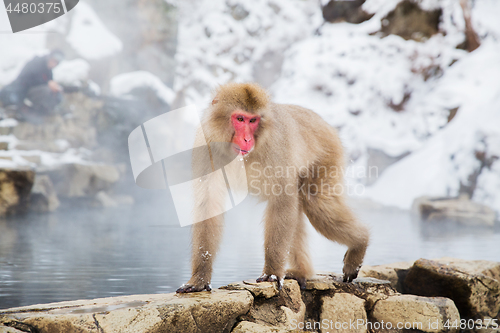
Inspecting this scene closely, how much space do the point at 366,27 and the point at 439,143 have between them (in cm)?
595

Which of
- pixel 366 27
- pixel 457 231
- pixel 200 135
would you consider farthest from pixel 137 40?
pixel 200 135

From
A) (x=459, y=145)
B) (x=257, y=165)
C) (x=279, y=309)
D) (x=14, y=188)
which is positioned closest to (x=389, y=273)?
(x=279, y=309)

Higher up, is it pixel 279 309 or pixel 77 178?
pixel 77 178

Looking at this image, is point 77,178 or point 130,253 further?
point 77,178

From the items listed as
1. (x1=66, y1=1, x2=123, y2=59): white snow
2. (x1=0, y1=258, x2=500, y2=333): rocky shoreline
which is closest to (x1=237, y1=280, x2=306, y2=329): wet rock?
(x1=0, y1=258, x2=500, y2=333): rocky shoreline

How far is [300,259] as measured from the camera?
2.11 meters

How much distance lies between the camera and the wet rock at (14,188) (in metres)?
5.49

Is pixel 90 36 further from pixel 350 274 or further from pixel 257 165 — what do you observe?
pixel 350 274

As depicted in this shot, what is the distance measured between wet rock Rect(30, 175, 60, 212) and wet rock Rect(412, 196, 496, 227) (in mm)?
6160

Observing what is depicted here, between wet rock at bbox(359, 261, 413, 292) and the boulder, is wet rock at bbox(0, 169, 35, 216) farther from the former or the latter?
wet rock at bbox(359, 261, 413, 292)

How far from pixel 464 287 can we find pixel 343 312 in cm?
71

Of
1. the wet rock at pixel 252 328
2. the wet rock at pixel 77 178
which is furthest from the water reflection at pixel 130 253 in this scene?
the wet rock at pixel 77 178

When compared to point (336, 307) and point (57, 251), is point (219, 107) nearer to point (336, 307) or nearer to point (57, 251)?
point (336, 307)

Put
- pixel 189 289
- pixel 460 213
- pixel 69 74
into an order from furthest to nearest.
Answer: pixel 69 74 → pixel 460 213 → pixel 189 289
